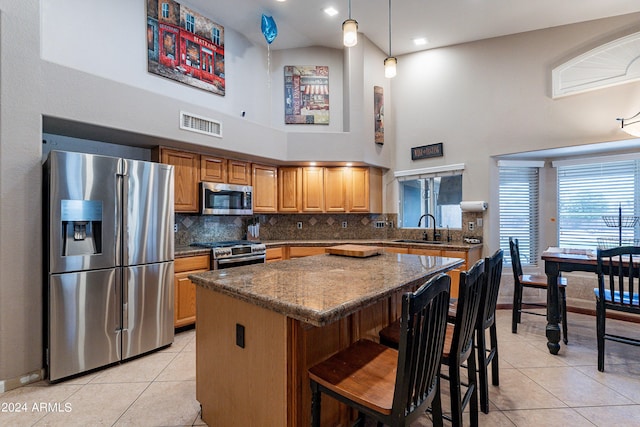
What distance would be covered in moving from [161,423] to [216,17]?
15.1ft

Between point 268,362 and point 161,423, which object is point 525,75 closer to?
point 268,362

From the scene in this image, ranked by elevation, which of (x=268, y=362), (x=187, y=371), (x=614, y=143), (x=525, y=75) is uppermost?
(x=525, y=75)

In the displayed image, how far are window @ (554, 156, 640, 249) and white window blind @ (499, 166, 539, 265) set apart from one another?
0.34 metres

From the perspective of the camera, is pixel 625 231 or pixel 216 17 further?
pixel 216 17

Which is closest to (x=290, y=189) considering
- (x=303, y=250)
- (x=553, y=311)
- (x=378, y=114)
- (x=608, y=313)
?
(x=303, y=250)

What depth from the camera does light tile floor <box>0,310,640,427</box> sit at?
→ 6.29 ft

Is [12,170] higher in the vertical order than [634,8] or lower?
lower

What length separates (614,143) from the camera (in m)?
3.48

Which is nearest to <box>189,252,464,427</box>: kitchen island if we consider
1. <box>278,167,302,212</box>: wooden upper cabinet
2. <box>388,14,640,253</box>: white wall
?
<box>278,167,302,212</box>: wooden upper cabinet

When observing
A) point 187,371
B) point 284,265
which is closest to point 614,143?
point 284,265

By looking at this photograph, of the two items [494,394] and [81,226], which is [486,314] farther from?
[81,226]

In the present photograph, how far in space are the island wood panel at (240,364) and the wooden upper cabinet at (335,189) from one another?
3217 mm

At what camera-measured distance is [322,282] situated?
1669mm

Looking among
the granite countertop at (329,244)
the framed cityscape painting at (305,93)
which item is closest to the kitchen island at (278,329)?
the granite countertop at (329,244)
